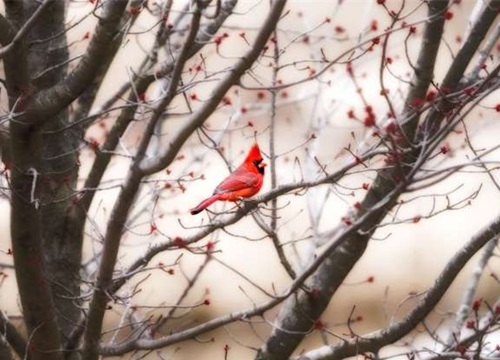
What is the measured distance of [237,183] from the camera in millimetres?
5832

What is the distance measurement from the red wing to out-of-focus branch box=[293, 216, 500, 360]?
112cm

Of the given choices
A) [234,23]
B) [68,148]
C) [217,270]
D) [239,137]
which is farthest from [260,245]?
[68,148]

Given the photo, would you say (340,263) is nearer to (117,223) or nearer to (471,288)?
(471,288)

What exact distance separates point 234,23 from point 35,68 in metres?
5.37

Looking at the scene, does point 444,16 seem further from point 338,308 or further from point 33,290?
point 338,308

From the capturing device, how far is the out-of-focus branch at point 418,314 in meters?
5.45

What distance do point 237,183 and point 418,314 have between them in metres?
1.30

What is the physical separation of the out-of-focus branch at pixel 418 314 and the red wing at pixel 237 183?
1122 millimetres

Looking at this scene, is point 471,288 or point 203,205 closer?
point 203,205

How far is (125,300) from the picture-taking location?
5.93 metres

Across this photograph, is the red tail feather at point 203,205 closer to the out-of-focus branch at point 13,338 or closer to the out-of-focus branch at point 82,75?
the out-of-focus branch at point 82,75

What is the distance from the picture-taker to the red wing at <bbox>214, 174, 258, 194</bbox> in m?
5.82

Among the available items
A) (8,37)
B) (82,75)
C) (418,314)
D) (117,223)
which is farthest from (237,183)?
(8,37)

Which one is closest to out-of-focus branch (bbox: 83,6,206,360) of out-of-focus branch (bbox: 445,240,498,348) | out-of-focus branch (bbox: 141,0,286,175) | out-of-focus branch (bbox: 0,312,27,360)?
out-of-focus branch (bbox: 141,0,286,175)
